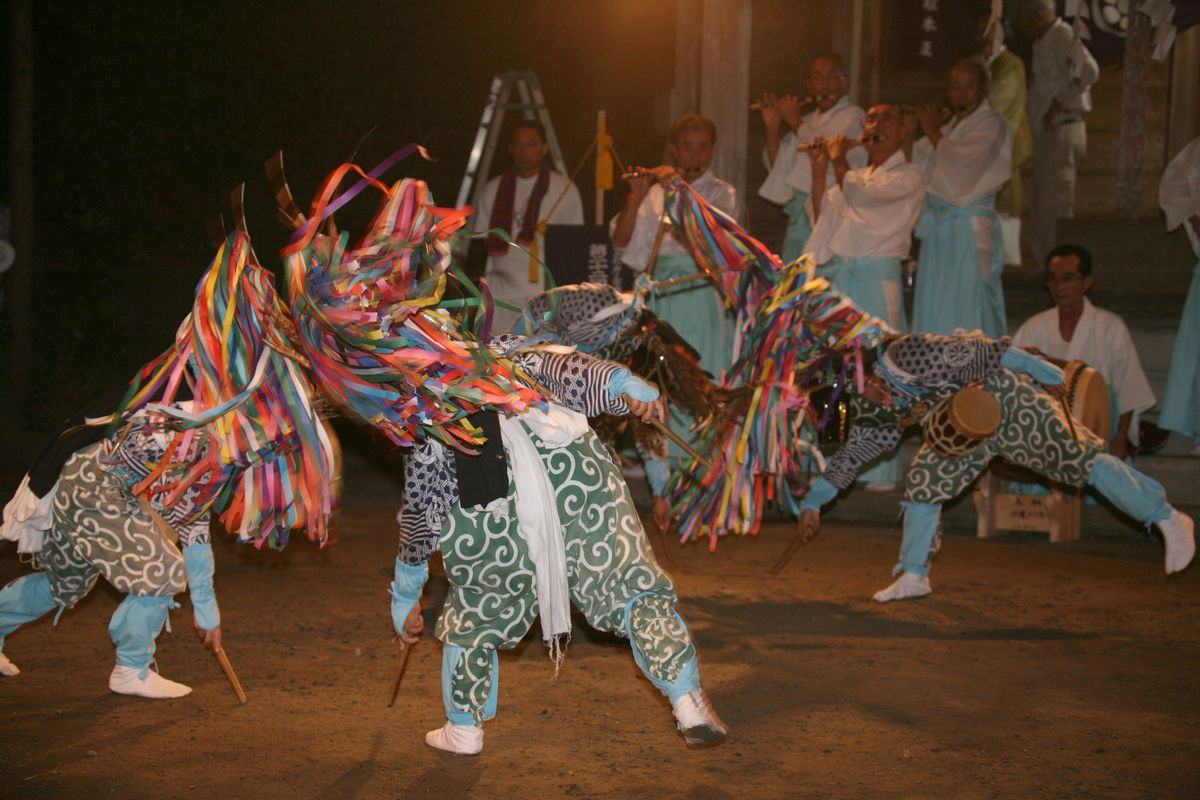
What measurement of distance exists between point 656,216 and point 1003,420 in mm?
3126

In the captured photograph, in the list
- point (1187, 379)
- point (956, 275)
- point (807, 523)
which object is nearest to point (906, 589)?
point (807, 523)

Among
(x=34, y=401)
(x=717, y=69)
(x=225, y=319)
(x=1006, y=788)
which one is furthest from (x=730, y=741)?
(x=34, y=401)

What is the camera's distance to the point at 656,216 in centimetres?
812

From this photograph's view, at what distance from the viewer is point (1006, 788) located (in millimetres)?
3691

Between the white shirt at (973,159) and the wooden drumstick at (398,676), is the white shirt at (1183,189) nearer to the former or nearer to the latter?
the white shirt at (973,159)

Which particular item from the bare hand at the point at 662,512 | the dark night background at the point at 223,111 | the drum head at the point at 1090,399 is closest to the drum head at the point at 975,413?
the drum head at the point at 1090,399

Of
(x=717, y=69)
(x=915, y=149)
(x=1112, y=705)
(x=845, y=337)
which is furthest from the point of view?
(x=717, y=69)

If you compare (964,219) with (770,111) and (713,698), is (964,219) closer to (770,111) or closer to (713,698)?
(770,111)

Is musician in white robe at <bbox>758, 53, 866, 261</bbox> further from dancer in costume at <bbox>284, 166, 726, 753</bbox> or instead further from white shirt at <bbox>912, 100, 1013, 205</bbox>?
dancer in costume at <bbox>284, 166, 726, 753</bbox>

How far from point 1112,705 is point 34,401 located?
9.18 metres

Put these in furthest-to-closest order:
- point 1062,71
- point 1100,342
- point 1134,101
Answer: point 1062,71, point 1134,101, point 1100,342

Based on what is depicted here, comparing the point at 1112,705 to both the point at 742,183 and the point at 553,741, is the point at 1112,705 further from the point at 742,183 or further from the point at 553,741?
the point at 742,183

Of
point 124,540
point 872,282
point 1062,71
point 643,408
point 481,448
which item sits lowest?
point 124,540

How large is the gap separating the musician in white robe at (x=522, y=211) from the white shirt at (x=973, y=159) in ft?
8.01
